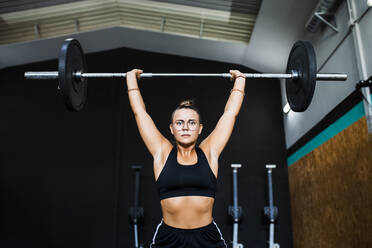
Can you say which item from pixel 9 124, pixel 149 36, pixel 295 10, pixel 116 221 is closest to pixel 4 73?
pixel 9 124

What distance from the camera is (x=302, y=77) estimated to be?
2.13 m

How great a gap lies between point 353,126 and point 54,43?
3.59m

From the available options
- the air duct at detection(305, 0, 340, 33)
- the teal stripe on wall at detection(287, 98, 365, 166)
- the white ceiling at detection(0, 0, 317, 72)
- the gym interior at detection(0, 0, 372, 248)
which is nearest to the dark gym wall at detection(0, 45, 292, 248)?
the gym interior at detection(0, 0, 372, 248)

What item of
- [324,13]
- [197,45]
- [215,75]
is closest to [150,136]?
[215,75]

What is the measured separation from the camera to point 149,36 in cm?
476

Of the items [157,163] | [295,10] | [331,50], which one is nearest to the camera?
[157,163]

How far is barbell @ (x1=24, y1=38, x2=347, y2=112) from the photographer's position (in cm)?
201

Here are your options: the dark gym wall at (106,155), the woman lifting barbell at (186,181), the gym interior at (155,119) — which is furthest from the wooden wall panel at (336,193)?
the woman lifting barbell at (186,181)

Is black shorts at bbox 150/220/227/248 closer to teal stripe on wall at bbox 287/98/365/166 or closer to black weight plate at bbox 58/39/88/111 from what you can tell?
black weight plate at bbox 58/39/88/111

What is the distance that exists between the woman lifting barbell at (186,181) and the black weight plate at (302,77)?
2.08ft

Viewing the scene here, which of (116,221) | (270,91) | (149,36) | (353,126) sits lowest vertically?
(116,221)

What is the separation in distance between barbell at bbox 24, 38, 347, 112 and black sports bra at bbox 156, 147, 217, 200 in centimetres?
68

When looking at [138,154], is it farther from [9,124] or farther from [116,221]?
[9,124]

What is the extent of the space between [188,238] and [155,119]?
335 cm
